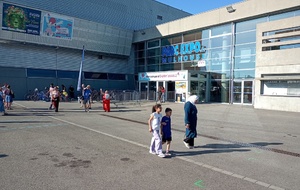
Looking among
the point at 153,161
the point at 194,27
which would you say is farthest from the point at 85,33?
the point at 153,161

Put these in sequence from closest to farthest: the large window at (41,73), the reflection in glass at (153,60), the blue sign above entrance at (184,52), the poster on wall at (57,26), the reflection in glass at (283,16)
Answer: the reflection in glass at (283,16) → the poster on wall at (57,26) → the large window at (41,73) → the blue sign above entrance at (184,52) → the reflection in glass at (153,60)

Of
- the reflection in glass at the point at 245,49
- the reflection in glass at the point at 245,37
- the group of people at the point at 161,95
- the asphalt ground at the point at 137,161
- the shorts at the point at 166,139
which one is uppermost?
the reflection in glass at the point at 245,37

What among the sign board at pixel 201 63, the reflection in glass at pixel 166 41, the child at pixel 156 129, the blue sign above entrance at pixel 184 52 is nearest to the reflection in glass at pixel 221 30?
the blue sign above entrance at pixel 184 52

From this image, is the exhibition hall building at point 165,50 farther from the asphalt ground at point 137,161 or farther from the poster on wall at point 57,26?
the asphalt ground at point 137,161

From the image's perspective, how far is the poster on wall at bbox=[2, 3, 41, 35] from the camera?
20797mm

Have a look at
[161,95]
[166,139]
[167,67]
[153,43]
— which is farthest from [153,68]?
[166,139]

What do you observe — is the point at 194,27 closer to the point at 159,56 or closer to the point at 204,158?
the point at 159,56

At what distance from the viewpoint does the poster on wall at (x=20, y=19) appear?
20.8 meters

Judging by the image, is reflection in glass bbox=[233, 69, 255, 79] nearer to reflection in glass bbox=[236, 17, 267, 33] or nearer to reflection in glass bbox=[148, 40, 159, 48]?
reflection in glass bbox=[236, 17, 267, 33]

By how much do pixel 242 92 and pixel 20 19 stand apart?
2173 cm

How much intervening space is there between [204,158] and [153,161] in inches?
50.4

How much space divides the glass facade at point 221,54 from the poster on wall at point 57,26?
35.8 feet

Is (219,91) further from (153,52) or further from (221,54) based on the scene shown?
(153,52)

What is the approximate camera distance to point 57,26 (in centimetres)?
2400
